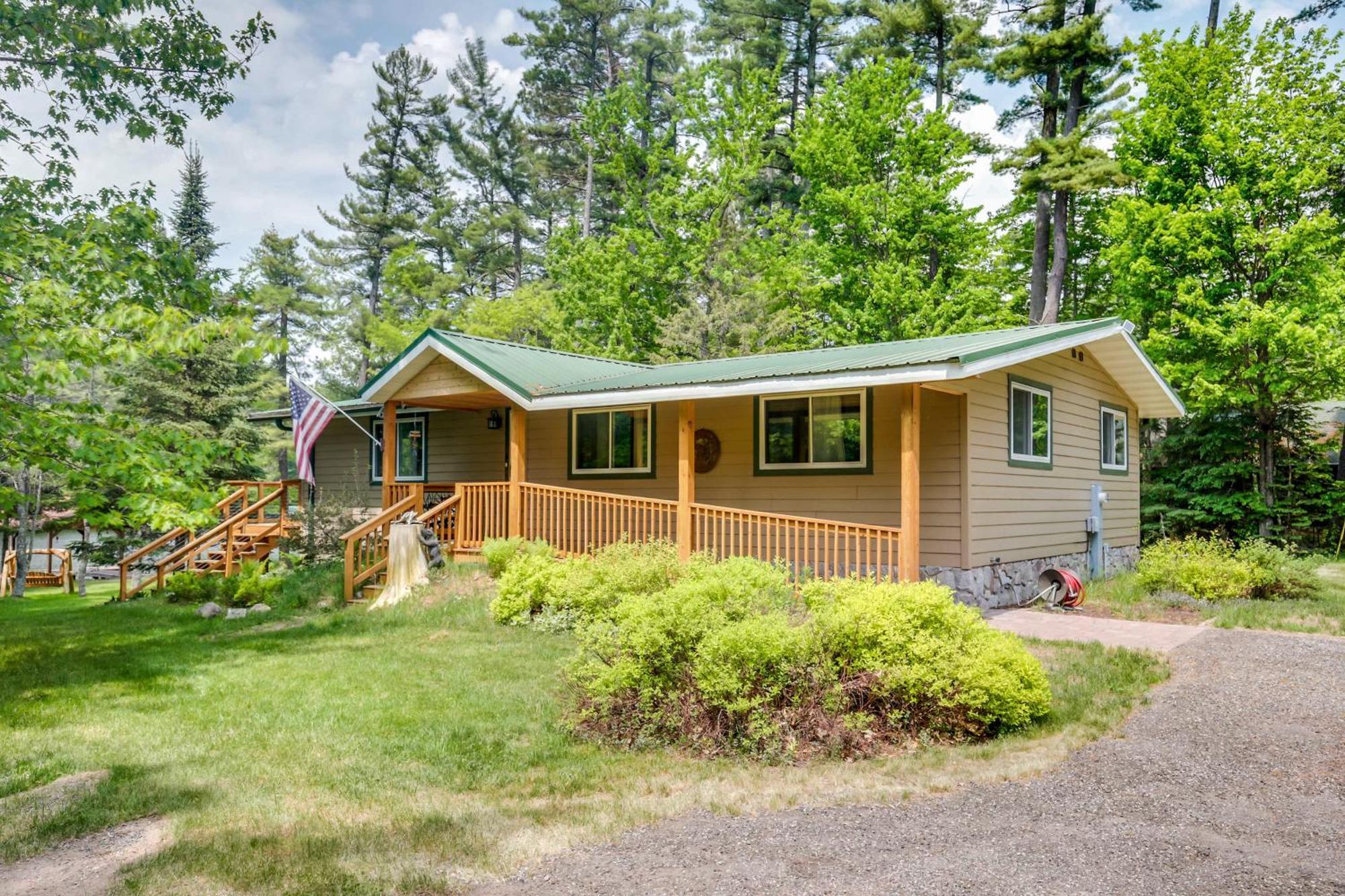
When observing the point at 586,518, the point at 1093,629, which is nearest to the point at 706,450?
the point at 586,518

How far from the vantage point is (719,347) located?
20375mm

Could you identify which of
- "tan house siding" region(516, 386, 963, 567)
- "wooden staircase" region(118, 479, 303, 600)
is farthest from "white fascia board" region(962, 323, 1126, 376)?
"wooden staircase" region(118, 479, 303, 600)

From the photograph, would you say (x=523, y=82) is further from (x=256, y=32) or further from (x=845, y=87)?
(x=256, y=32)

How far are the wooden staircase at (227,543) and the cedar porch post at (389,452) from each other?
2.65m

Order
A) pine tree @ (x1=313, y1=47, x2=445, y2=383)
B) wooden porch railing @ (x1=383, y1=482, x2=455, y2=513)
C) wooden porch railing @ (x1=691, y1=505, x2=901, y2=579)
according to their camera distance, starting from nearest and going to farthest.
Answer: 1. wooden porch railing @ (x1=691, y1=505, x2=901, y2=579)
2. wooden porch railing @ (x1=383, y1=482, x2=455, y2=513)
3. pine tree @ (x1=313, y1=47, x2=445, y2=383)

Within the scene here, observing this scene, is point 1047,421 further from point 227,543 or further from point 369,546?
point 227,543

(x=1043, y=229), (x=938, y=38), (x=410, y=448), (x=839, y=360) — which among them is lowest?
(x=410, y=448)

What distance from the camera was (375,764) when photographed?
16.1 feet

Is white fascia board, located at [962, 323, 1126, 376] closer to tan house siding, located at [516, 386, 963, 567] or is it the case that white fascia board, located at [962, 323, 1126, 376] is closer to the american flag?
tan house siding, located at [516, 386, 963, 567]

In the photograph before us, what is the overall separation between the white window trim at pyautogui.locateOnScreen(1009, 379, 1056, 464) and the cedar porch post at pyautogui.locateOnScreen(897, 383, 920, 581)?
2613 mm

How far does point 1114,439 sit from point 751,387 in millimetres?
7969

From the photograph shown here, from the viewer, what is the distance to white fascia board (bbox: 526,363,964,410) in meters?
8.56

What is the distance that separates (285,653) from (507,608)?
2.25 m

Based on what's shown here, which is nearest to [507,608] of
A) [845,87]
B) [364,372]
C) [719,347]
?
[719,347]
